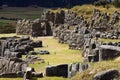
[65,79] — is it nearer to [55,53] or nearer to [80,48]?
[55,53]

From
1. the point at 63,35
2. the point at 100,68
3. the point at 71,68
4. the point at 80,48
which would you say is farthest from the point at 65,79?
the point at 63,35

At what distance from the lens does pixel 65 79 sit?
1204 inches

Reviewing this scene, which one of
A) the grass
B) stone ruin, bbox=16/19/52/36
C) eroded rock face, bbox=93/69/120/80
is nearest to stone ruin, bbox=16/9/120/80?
stone ruin, bbox=16/19/52/36

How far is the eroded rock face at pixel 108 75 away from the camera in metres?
22.5

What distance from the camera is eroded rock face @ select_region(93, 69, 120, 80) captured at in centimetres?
2250

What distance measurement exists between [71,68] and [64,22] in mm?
67790

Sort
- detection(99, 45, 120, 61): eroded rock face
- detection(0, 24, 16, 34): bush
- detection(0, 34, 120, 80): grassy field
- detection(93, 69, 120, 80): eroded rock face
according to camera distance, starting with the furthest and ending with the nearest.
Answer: detection(0, 24, 16, 34): bush → detection(99, 45, 120, 61): eroded rock face → detection(0, 34, 120, 80): grassy field → detection(93, 69, 120, 80): eroded rock face

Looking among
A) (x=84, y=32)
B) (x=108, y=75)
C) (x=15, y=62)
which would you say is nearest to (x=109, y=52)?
(x=108, y=75)

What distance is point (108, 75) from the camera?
22.6 meters

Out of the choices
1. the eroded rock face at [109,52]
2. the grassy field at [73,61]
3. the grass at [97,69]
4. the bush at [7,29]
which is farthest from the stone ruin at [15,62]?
the bush at [7,29]

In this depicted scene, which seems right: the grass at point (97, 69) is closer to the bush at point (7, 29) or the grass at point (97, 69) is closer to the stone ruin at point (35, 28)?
the stone ruin at point (35, 28)

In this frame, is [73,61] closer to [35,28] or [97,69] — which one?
[97,69]

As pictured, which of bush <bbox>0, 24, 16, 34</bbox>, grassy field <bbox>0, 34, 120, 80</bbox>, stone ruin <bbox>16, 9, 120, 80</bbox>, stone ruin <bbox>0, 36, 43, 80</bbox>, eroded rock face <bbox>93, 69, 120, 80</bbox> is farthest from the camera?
bush <bbox>0, 24, 16, 34</bbox>

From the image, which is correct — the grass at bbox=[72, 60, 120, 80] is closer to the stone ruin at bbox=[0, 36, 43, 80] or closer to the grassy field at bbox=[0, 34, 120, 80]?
the grassy field at bbox=[0, 34, 120, 80]
